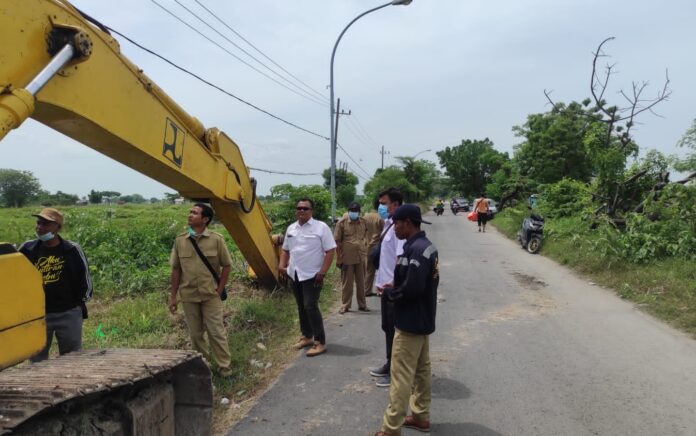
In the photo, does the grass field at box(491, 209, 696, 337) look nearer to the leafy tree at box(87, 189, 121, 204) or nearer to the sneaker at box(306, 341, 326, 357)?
the sneaker at box(306, 341, 326, 357)

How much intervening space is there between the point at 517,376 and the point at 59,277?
4.37 meters

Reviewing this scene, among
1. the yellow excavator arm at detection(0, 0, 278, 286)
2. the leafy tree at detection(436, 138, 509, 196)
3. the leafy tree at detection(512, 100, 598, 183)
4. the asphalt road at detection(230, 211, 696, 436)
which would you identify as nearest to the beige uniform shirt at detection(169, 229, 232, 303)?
the yellow excavator arm at detection(0, 0, 278, 286)

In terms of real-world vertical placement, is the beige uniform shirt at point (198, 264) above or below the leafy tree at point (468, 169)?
below

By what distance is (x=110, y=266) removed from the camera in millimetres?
9883

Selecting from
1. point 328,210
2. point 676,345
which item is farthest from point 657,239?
point 328,210

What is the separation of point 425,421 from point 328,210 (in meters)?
12.6

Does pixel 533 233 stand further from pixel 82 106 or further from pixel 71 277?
pixel 82 106

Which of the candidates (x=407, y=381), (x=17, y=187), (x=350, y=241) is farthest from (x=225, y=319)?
(x=17, y=187)

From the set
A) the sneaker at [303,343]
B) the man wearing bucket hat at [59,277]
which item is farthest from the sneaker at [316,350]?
the man wearing bucket hat at [59,277]

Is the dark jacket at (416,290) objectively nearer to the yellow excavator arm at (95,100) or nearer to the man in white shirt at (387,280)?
the man in white shirt at (387,280)

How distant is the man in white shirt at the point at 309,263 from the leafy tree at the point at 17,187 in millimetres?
67676

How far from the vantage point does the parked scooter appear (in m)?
14.5

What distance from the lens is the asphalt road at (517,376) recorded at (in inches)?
152

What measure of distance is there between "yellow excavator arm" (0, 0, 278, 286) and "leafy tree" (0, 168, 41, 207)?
68004 millimetres
